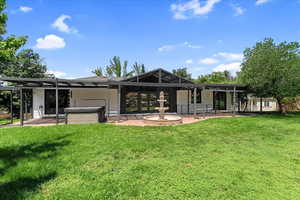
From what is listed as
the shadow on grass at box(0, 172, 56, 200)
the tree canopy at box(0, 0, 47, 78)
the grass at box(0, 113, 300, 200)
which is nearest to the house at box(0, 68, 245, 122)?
the grass at box(0, 113, 300, 200)

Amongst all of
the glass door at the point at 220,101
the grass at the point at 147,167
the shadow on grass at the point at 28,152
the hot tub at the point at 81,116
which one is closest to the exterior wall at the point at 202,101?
the glass door at the point at 220,101

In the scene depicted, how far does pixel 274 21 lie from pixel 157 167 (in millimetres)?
15000

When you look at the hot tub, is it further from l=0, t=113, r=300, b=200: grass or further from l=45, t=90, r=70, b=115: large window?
l=45, t=90, r=70, b=115: large window

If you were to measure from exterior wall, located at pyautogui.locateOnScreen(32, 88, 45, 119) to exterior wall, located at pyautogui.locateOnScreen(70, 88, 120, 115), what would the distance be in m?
2.02

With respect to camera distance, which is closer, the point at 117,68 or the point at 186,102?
the point at 186,102

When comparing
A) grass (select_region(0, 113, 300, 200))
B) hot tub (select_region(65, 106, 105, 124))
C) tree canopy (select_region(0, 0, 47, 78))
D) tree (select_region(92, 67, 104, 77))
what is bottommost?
grass (select_region(0, 113, 300, 200))

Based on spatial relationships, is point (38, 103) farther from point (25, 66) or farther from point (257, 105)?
point (257, 105)

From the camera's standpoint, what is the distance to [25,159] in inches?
161

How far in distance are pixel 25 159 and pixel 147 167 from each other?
3211mm

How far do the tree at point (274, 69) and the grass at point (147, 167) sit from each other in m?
6.67

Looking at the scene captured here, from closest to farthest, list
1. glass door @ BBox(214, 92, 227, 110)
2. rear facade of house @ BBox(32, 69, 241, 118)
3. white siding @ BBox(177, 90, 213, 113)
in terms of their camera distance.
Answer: rear facade of house @ BBox(32, 69, 241, 118), white siding @ BBox(177, 90, 213, 113), glass door @ BBox(214, 92, 227, 110)

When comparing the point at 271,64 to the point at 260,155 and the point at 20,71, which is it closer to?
the point at 260,155

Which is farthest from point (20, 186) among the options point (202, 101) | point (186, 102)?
point (202, 101)

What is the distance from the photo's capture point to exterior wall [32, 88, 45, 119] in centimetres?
1209
